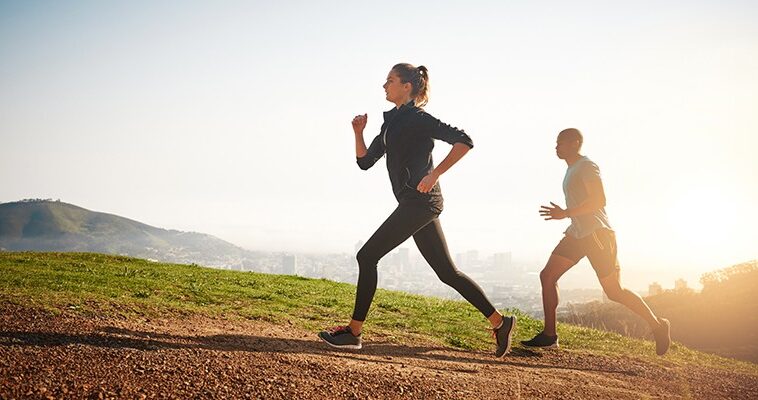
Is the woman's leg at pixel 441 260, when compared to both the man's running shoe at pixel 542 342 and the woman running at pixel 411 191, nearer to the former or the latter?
the woman running at pixel 411 191

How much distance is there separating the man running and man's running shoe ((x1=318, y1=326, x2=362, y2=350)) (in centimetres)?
284

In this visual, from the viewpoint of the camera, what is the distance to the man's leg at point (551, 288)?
702 centimetres

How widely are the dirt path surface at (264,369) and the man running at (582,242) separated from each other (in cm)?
61

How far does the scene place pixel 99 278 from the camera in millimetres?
9461

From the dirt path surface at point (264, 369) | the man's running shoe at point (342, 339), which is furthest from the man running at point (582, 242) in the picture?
the man's running shoe at point (342, 339)

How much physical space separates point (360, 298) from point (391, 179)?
1.38 m

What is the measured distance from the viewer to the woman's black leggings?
5.30m

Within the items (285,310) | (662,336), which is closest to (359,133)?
(285,310)

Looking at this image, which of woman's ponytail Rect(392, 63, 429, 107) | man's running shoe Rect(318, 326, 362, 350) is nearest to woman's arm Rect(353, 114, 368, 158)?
woman's ponytail Rect(392, 63, 429, 107)

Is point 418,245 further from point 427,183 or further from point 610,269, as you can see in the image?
point 610,269

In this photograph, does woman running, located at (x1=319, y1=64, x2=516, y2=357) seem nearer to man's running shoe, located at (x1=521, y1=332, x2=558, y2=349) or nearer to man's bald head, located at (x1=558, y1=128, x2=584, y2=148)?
man's running shoe, located at (x1=521, y1=332, x2=558, y2=349)

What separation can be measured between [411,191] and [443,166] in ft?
1.42

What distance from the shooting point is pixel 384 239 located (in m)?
5.32

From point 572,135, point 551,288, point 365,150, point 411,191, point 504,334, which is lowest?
point 504,334
